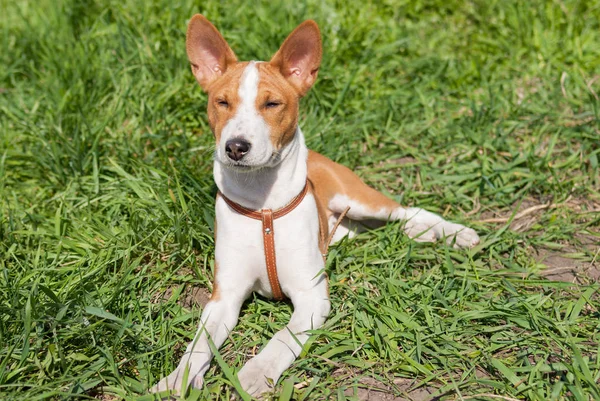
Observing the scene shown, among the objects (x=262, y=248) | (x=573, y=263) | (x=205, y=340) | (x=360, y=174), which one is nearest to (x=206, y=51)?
(x=262, y=248)

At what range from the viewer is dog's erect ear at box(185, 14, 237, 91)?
4.19m

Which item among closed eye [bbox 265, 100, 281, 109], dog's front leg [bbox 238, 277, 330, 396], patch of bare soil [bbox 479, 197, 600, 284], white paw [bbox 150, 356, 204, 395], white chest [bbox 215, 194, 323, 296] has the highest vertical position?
closed eye [bbox 265, 100, 281, 109]

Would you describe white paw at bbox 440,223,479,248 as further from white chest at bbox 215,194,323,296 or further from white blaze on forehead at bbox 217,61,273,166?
white blaze on forehead at bbox 217,61,273,166

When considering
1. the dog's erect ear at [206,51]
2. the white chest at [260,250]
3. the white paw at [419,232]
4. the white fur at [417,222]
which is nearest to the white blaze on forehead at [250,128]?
the dog's erect ear at [206,51]

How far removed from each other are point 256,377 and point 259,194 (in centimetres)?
116

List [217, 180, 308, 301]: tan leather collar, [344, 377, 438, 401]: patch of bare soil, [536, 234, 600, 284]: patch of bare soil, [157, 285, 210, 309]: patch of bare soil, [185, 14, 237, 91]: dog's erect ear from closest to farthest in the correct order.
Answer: [344, 377, 438, 401]: patch of bare soil, [217, 180, 308, 301]: tan leather collar, [185, 14, 237, 91]: dog's erect ear, [157, 285, 210, 309]: patch of bare soil, [536, 234, 600, 284]: patch of bare soil

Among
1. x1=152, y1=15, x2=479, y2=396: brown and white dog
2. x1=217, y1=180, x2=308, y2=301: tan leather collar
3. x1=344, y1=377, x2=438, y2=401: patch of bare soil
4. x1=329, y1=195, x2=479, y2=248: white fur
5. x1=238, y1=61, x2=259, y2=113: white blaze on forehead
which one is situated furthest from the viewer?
x1=329, y1=195, x2=479, y2=248: white fur

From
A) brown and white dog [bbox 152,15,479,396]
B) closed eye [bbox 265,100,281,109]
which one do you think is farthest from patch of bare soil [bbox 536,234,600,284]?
closed eye [bbox 265,100,281,109]

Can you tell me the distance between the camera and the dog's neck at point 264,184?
4.09m

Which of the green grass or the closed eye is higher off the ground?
the closed eye

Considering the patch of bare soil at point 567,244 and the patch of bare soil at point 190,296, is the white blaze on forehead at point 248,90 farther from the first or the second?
the patch of bare soil at point 567,244

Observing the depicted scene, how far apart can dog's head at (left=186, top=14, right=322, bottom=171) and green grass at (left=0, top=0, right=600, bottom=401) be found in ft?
3.58

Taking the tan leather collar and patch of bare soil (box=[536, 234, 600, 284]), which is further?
patch of bare soil (box=[536, 234, 600, 284])

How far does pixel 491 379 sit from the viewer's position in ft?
12.0
